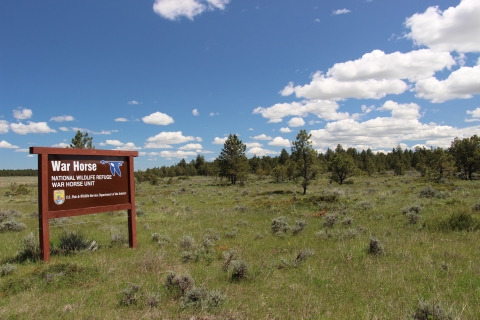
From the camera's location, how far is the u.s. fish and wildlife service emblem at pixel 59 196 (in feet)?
24.1

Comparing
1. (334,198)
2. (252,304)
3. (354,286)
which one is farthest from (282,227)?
(334,198)

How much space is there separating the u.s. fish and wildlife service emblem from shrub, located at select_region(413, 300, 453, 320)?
25.8 ft

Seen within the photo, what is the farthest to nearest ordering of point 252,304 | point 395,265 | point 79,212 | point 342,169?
point 342,169 → point 79,212 → point 395,265 → point 252,304

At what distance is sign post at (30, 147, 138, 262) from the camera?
7.10 metres

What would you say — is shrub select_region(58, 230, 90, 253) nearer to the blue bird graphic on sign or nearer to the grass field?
the grass field

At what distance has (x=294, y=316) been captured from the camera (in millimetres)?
4133

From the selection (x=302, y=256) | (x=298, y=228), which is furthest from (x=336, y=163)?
(x=302, y=256)

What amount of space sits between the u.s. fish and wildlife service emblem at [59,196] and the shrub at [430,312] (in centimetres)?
786

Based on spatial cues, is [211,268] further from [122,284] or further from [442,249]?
[442,249]

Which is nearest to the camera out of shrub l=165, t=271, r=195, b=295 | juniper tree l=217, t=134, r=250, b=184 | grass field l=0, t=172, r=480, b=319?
grass field l=0, t=172, r=480, b=319

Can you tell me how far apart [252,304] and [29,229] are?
1086 centimetres

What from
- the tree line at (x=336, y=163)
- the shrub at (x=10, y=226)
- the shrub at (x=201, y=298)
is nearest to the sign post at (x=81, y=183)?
the shrub at (x=201, y=298)

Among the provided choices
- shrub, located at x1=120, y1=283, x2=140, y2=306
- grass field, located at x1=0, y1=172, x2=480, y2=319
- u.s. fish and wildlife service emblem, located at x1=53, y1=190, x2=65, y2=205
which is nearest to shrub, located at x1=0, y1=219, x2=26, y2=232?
grass field, located at x1=0, y1=172, x2=480, y2=319

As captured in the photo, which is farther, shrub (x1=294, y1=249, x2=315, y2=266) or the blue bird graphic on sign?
the blue bird graphic on sign
